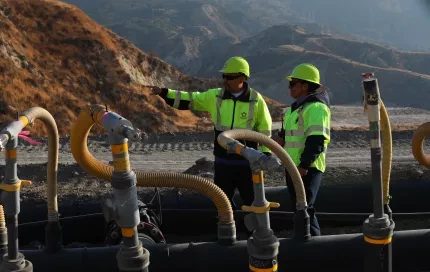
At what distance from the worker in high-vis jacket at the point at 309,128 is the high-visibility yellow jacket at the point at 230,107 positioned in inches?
14.0

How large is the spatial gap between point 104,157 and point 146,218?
840 cm

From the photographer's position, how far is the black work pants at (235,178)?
192 inches

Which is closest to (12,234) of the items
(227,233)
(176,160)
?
(227,233)

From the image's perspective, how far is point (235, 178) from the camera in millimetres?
4934

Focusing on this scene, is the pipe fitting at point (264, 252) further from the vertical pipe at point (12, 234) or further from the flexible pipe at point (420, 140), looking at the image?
the flexible pipe at point (420, 140)

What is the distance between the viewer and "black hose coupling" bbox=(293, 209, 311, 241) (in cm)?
368

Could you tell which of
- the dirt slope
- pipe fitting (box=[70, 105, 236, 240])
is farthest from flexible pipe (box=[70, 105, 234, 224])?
the dirt slope

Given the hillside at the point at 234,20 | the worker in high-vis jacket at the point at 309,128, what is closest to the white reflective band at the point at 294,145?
the worker in high-vis jacket at the point at 309,128

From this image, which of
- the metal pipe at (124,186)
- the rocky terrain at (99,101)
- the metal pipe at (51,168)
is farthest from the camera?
the rocky terrain at (99,101)

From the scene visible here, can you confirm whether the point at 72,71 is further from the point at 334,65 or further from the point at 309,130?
the point at 334,65

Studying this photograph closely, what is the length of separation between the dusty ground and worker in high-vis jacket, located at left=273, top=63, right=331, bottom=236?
166cm

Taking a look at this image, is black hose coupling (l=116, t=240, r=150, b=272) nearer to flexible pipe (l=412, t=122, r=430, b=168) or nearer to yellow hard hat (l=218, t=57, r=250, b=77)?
flexible pipe (l=412, t=122, r=430, b=168)

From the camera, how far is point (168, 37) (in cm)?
8775

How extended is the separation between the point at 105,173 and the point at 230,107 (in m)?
1.89
